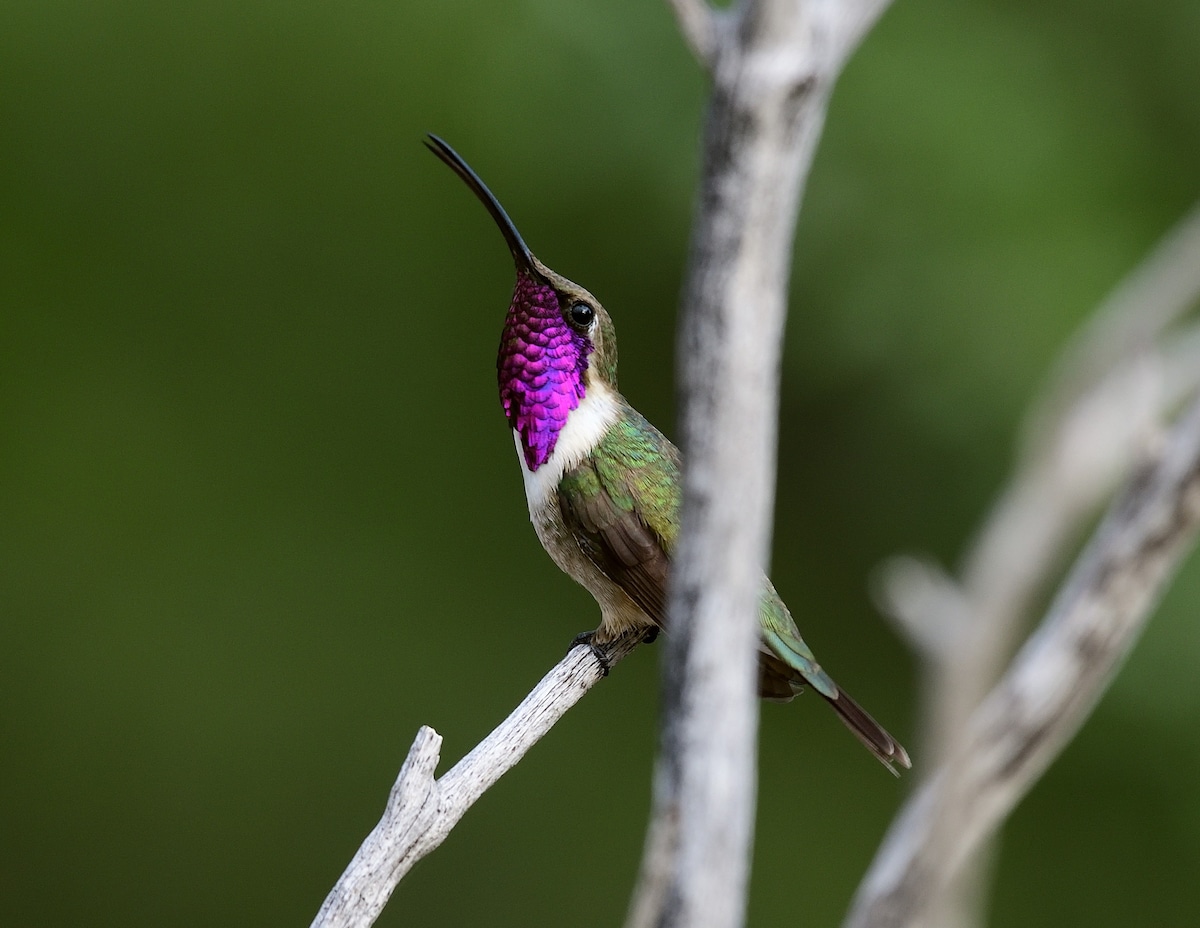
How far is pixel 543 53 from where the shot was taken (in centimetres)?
307

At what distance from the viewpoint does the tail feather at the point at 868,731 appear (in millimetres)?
1125

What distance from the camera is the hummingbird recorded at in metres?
1.19

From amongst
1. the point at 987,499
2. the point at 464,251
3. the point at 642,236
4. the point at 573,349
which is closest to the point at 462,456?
the point at 464,251

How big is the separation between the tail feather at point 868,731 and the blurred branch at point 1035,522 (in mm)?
500

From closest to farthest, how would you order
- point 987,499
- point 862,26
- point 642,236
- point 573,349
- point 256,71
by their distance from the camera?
point 862,26, point 573,349, point 987,499, point 642,236, point 256,71

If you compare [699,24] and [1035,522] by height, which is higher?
[699,24]

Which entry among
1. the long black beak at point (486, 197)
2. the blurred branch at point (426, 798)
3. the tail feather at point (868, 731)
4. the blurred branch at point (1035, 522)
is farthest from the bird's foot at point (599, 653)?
the blurred branch at point (1035, 522)

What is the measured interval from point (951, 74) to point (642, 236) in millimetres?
776

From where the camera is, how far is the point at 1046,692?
1.82 feet

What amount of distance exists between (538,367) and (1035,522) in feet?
2.45

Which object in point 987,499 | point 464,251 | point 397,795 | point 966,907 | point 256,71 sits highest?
point 256,71

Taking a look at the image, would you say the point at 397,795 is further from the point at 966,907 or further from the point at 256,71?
the point at 256,71

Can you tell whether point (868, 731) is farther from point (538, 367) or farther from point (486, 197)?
point (486, 197)

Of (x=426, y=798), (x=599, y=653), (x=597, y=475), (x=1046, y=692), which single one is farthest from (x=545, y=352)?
(x=1046, y=692)
